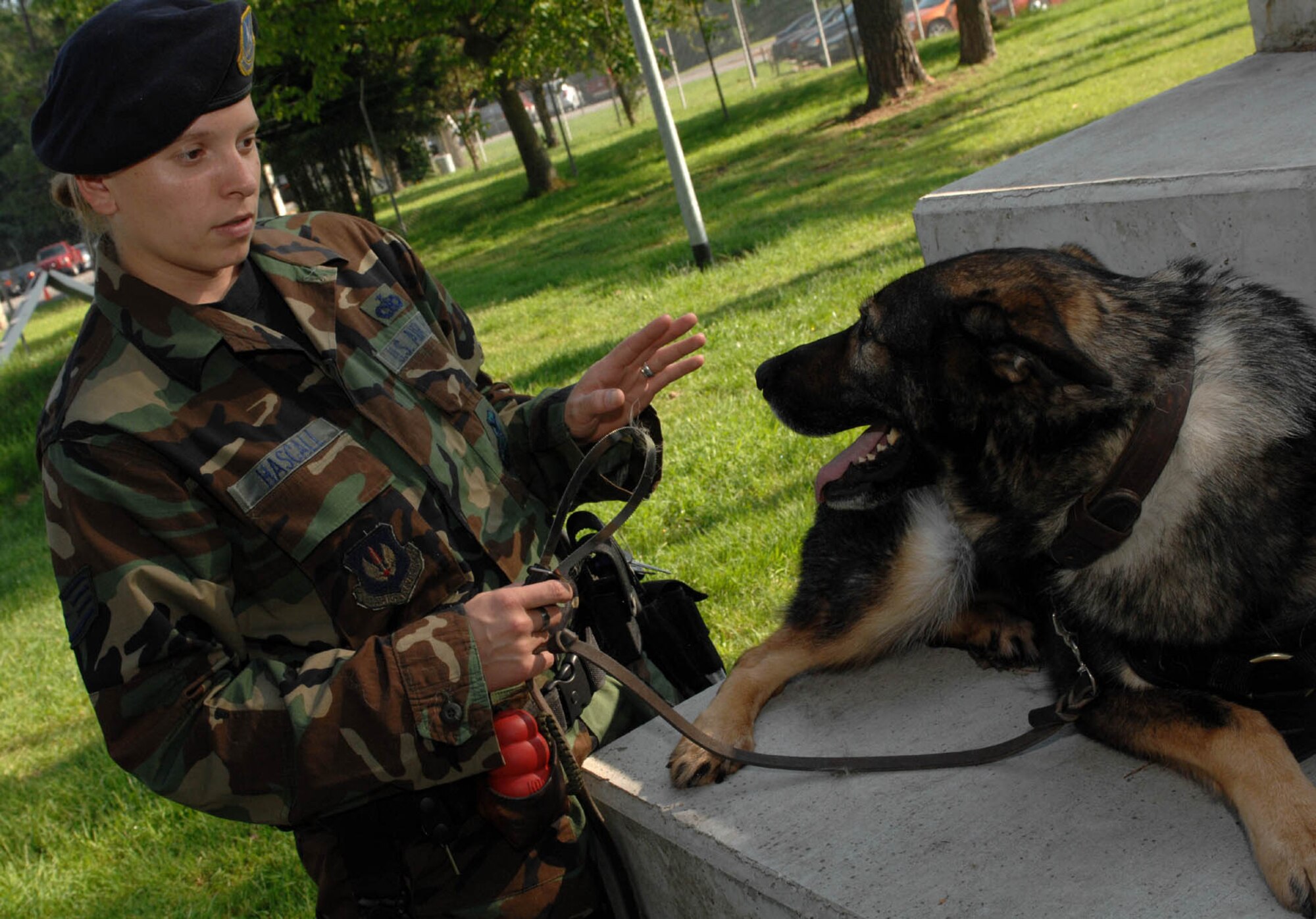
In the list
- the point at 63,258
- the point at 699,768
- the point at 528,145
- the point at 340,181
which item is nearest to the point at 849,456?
the point at 699,768

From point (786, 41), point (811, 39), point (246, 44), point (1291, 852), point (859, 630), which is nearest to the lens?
point (1291, 852)

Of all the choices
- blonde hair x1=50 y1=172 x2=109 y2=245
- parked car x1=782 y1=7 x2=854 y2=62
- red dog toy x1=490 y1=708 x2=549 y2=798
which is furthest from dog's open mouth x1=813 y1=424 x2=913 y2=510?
parked car x1=782 y1=7 x2=854 y2=62

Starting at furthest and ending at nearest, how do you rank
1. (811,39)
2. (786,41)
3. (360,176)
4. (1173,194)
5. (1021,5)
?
(786,41) < (811,39) < (1021,5) < (360,176) < (1173,194)

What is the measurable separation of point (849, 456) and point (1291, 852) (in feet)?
3.95

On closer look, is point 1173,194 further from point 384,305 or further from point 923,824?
point 384,305

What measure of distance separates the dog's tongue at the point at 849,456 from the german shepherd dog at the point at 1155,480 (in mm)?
70

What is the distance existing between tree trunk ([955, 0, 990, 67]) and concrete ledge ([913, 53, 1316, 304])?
51.5 feet

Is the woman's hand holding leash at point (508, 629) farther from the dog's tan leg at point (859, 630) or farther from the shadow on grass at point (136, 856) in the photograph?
the shadow on grass at point (136, 856)

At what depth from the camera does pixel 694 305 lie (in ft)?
28.8

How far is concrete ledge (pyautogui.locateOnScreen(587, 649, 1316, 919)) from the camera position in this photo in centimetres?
188

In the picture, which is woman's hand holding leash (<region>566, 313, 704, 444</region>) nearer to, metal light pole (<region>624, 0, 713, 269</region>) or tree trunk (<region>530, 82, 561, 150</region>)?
metal light pole (<region>624, 0, 713, 269</region>)

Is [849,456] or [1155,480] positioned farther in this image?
[849,456]

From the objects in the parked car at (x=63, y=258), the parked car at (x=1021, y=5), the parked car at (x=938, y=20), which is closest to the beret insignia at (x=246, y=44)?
the parked car at (x=1021, y=5)

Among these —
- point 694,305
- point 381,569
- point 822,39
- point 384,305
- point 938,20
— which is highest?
point 822,39
